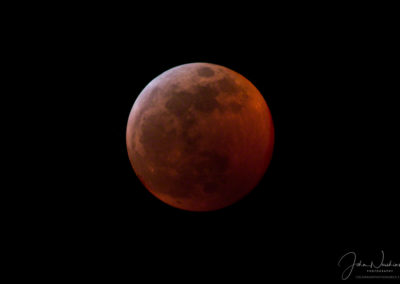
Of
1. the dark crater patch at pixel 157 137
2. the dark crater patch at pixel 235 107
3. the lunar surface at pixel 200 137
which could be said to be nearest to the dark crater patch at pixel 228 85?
the lunar surface at pixel 200 137

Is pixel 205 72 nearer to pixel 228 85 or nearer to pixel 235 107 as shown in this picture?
pixel 228 85

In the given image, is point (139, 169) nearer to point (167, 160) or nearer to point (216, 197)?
point (167, 160)

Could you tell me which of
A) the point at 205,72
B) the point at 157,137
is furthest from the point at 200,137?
the point at 205,72

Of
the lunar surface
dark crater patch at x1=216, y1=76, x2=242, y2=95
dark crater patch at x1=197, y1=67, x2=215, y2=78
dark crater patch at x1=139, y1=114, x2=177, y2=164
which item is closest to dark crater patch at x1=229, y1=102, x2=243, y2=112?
the lunar surface

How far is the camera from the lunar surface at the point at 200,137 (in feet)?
10.8

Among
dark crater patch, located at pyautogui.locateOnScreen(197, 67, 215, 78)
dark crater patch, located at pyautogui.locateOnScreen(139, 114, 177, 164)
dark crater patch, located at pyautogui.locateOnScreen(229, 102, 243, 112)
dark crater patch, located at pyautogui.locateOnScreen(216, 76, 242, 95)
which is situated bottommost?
dark crater patch, located at pyautogui.locateOnScreen(139, 114, 177, 164)

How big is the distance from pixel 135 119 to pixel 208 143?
119 cm

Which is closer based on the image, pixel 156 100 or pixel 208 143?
pixel 208 143

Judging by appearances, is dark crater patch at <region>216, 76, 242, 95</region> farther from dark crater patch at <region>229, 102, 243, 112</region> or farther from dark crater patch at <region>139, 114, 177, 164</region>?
dark crater patch at <region>139, 114, 177, 164</region>

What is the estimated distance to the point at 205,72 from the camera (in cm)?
369

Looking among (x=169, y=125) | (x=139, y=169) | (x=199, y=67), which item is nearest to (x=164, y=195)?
(x=139, y=169)

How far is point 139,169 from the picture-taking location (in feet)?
12.4

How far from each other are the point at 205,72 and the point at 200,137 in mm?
1014

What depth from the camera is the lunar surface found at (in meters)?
3.29
